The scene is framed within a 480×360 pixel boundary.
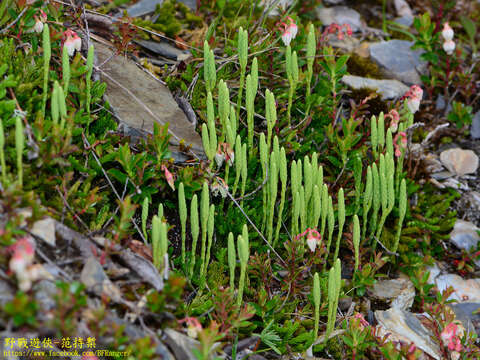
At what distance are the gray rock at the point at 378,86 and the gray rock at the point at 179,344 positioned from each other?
2.63 metres

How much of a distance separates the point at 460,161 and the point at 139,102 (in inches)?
100.0

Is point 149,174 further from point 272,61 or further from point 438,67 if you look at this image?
point 438,67

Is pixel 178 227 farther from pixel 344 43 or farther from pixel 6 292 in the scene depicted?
pixel 344 43

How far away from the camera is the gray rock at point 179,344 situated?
2213 millimetres

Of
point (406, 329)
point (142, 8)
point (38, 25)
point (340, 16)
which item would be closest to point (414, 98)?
point (406, 329)

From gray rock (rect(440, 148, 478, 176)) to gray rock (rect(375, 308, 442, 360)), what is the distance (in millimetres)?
1420

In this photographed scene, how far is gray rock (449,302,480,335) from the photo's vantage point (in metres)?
3.31

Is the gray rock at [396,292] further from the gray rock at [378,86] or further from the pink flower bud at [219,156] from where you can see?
the gray rock at [378,86]

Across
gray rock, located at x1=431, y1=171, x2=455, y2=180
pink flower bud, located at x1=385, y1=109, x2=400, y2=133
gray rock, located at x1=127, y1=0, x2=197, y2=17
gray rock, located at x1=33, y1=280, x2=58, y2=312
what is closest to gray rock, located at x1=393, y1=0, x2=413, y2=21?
gray rock, located at x1=431, y1=171, x2=455, y2=180

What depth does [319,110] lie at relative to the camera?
380 centimetres

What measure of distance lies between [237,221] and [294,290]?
1.72 ft

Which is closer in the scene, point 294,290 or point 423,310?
point 294,290

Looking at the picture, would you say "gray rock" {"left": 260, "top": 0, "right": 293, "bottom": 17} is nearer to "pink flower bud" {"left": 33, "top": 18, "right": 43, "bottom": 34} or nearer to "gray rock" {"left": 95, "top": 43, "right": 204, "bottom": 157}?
"gray rock" {"left": 95, "top": 43, "right": 204, "bottom": 157}

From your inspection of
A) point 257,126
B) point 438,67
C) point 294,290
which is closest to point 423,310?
point 294,290
